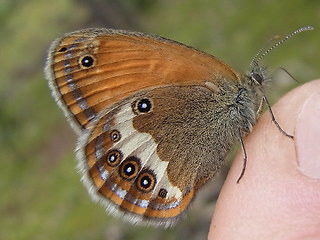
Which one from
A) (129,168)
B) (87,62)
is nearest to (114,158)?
(129,168)

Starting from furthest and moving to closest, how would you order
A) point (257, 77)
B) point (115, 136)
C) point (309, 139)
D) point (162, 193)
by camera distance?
1. point (257, 77)
2. point (115, 136)
3. point (162, 193)
4. point (309, 139)

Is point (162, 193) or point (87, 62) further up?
point (87, 62)

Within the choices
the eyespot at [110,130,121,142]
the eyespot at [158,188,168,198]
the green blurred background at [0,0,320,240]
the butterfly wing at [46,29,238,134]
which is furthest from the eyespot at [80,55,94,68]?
the green blurred background at [0,0,320,240]

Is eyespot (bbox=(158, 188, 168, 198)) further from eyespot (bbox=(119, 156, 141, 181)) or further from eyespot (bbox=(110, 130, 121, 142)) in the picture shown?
eyespot (bbox=(110, 130, 121, 142))

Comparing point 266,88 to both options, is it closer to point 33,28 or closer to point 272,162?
point 272,162

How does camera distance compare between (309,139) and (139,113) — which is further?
(139,113)

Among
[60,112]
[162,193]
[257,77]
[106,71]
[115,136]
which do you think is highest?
[257,77]

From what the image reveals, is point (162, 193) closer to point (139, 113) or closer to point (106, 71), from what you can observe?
point (139, 113)
